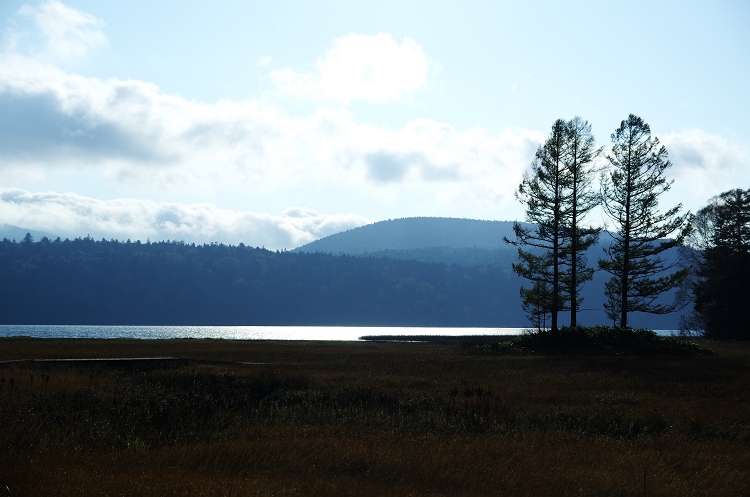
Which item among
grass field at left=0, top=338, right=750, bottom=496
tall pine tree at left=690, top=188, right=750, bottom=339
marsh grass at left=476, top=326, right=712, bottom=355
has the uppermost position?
tall pine tree at left=690, top=188, right=750, bottom=339

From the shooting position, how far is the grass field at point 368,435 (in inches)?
382

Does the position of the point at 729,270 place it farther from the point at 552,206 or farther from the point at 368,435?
the point at 368,435

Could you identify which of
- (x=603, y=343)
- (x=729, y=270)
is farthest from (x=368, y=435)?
(x=729, y=270)

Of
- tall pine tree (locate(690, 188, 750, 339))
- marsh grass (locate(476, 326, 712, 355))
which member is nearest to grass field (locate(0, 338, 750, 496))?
marsh grass (locate(476, 326, 712, 355))

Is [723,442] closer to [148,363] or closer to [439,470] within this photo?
[439,470]

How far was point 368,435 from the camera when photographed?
534 inches

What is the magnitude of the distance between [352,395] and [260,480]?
34.3 ft

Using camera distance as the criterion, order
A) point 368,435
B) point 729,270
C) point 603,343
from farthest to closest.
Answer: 1. point 729,270
2. point 603,343
3. point 368,435

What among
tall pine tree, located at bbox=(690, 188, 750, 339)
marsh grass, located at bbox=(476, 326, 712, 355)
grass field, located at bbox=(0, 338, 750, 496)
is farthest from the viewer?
tall pine tree, located at bbox=(690, 188, 750, 339)

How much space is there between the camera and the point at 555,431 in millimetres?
14695

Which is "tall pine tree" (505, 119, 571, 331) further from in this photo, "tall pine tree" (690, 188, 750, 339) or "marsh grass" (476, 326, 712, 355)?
"tall pine tree" (690, 188, 750, 339)

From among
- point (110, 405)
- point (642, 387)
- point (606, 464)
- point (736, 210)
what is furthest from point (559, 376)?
point (736, 210)

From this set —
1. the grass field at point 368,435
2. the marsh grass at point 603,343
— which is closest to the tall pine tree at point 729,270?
the marsh grass at point 603,343

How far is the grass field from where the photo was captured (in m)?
9.71
